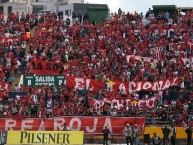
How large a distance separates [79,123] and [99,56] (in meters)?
10.4

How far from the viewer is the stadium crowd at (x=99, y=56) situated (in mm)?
37906

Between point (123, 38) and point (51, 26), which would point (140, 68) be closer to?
point (123, 38)

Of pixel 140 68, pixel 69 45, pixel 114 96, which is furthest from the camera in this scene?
pixel 69 45

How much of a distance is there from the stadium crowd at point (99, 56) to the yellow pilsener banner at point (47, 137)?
3692 millimetres

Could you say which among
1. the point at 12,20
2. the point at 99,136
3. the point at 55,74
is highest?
the point at 12,20

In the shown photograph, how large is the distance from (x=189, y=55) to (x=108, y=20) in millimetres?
11248

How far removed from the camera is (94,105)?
125 feet

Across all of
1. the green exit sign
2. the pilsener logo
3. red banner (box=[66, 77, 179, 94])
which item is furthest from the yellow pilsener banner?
the green exit sign

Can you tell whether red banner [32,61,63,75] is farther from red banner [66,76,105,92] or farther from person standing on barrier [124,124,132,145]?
person standing on barrier [124,124,132,145]

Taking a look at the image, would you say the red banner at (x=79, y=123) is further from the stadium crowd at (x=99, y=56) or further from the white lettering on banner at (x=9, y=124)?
the stadium crowd at (x=99, y=56)

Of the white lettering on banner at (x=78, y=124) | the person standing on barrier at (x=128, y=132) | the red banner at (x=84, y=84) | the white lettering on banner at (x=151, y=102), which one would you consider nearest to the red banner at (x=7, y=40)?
the red banner at (x=84, y=84)

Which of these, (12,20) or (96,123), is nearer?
(96,123)

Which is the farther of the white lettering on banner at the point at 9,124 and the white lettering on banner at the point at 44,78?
the white lettering on banner at the point at 44,78

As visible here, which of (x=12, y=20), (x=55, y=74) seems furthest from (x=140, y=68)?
(x=12, y=20)
